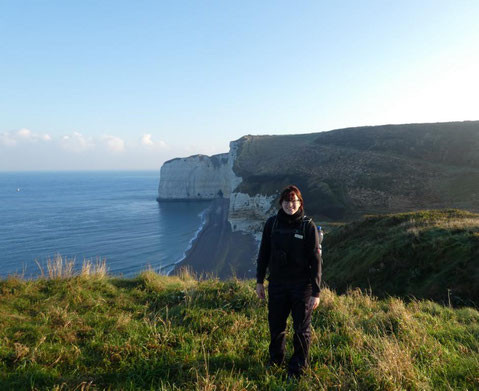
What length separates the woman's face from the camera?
3.84 meters

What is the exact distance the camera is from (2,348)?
4.11 metres

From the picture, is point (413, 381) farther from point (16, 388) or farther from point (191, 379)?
point (16, 388)

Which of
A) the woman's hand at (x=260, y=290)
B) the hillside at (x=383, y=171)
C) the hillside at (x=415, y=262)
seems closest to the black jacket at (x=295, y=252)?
the woman's hand at (x=260, y=290)

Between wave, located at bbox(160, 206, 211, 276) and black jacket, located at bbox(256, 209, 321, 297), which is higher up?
black jacket, located at bbox(256, 209, 321, 297)

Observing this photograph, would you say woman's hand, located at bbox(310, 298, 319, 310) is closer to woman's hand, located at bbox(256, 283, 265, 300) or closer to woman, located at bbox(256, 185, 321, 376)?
woman, located at bbox(256, 185, 321, 376)

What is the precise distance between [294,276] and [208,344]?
5.72ft

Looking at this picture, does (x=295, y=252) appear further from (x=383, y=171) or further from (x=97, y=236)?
(x=97, y=236)

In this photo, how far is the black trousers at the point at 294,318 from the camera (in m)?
3.71

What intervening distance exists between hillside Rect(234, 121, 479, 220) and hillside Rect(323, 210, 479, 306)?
2595 cm

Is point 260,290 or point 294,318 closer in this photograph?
point 294,318

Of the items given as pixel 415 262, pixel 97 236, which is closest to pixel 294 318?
pixel 415 262

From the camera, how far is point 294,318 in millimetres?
3816

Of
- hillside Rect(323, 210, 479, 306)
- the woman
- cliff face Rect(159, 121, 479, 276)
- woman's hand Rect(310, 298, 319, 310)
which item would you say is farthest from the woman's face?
cliff face Rect(159, 121, 479, 276)

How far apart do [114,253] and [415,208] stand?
45230 mm
